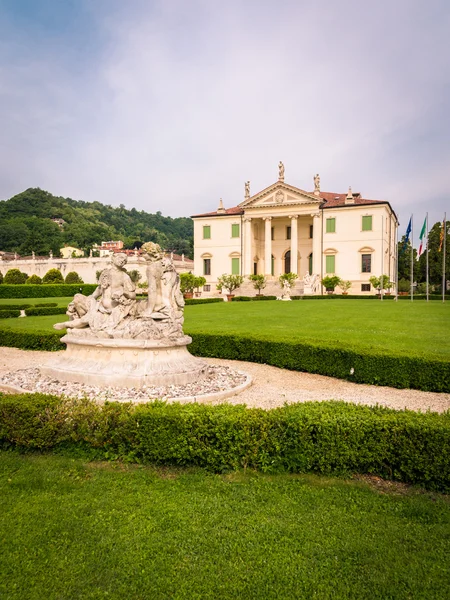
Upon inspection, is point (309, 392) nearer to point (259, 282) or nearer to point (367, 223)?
point (259, 282)

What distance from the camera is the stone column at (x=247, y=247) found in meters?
50.1

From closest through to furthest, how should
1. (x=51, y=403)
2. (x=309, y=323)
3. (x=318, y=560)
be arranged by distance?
(x=318, y=560) < (x=51, y=403) < (x=309, y=323)

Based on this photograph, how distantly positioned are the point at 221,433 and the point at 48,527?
1900 millimetres

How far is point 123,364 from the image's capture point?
8.27 m

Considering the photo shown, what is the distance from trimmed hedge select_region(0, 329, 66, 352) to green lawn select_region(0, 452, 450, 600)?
28.3ft

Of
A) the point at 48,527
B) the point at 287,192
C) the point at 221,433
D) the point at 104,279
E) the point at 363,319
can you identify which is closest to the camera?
the point at 48,527

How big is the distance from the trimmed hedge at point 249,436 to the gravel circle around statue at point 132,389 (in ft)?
5.44

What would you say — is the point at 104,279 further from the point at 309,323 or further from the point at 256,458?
the point at 309,323

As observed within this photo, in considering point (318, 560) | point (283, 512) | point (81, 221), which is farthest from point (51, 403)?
point (81, 221)

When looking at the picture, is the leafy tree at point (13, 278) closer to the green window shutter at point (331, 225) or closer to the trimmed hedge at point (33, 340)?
the green window shutter at point (331, 225)

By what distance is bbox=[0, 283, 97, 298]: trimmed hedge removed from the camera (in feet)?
135

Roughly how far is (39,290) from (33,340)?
31.6 metres

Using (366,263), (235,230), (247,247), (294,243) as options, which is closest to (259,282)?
(247,247)

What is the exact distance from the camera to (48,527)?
12.2ft
